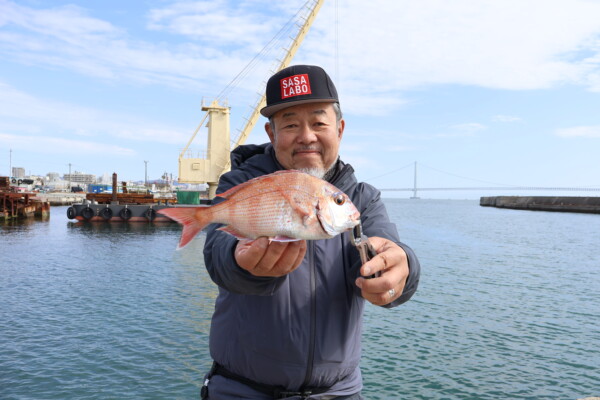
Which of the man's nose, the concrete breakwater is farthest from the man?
the concrete breakwater

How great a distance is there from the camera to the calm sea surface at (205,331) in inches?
377

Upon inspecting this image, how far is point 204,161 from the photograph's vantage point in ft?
162

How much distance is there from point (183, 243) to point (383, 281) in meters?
1.17

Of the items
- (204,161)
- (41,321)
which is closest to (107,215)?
(204,161)

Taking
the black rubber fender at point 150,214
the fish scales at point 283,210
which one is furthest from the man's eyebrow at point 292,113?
the black rubber fender at point 150,214

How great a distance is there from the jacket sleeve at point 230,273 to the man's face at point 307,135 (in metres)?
0.65

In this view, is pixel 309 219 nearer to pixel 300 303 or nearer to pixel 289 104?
pixel 300 303

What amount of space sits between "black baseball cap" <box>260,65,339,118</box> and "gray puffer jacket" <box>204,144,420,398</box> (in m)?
0.59

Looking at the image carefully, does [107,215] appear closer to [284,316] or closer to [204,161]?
[204,161]

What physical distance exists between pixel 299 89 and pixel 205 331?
11725mm

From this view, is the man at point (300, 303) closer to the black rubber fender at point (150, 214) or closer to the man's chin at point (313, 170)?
the man's chin at point (313, 170)

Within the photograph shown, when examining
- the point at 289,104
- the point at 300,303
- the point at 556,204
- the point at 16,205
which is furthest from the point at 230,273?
the point at 556,204

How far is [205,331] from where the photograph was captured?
42.0ft

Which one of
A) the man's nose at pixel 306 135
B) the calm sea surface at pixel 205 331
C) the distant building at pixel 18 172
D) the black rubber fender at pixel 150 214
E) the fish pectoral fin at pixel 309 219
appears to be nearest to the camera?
the fish pectoral fin at pixel 309 219
